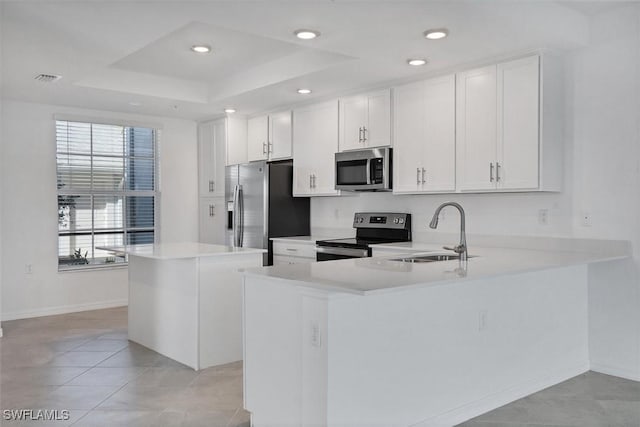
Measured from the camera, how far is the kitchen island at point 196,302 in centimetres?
389

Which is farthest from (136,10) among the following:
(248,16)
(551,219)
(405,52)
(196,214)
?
(196,214)

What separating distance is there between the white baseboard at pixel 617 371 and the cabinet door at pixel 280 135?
3.53 meters

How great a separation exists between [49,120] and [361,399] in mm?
5060

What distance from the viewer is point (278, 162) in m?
6.12

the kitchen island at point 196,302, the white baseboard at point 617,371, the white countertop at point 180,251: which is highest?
the white countertop at point 180,251

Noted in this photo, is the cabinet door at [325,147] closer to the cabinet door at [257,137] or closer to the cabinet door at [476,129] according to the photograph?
the cabinet door at [257,137]

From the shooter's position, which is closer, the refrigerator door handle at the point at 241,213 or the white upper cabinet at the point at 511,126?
the white upper cabinet at the point at 511,126

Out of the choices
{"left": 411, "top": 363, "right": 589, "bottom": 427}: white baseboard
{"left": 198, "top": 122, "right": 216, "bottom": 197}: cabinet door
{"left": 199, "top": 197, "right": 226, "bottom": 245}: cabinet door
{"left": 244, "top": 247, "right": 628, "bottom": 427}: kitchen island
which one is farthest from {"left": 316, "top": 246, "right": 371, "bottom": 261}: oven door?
{"left": 198, "top": 122, "right": 216, "bottom": 197}: cabinet door

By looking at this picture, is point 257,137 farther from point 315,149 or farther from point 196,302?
point 196,302

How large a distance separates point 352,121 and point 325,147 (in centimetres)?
45

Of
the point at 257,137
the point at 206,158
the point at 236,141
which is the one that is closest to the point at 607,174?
the point at 257,137

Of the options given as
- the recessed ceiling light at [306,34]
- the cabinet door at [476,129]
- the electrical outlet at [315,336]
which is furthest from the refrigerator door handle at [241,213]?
the electrical outlet at [315,336]

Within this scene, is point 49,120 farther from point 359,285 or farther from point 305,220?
point 359,285

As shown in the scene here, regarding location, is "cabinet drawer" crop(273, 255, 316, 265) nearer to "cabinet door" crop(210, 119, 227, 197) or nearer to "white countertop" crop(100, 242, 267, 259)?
"white countertop" crop(100, 242, 267, 259)
